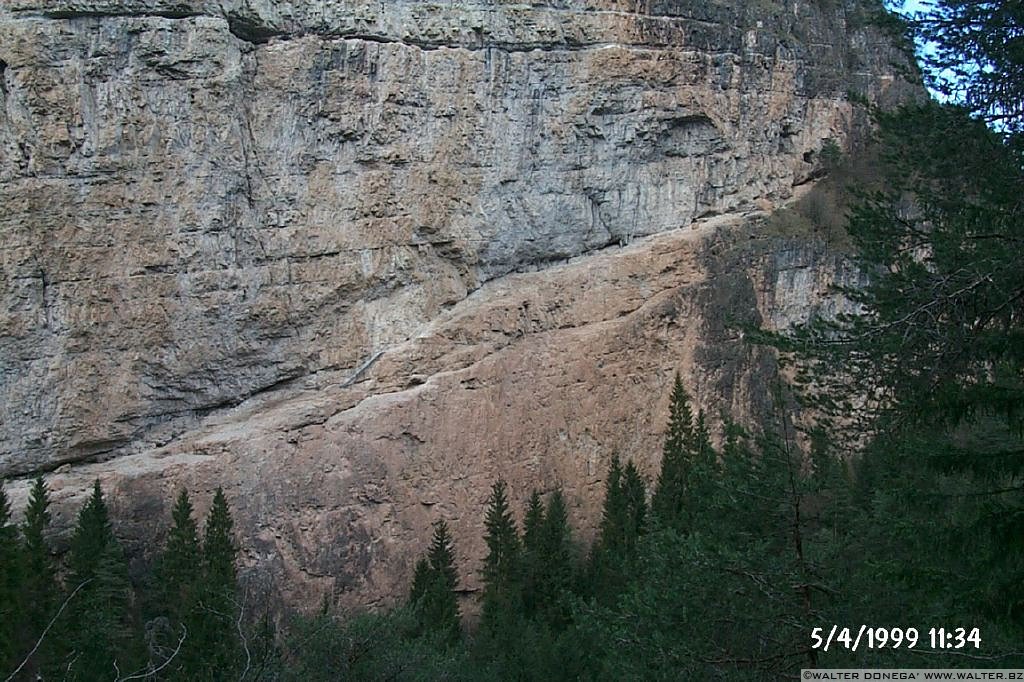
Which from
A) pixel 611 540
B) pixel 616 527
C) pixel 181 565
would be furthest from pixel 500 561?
pixel 181 565

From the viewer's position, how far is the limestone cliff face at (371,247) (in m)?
24.8

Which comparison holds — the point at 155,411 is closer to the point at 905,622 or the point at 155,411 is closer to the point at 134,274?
the point at 134,274

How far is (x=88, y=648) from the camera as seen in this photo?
59.4 feet

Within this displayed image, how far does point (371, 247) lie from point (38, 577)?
33.5 feet

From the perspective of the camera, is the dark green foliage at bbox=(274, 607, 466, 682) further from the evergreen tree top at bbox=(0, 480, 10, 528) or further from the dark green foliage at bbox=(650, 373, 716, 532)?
the evergreen tree top at bbox=(0, 480, 10, 528)

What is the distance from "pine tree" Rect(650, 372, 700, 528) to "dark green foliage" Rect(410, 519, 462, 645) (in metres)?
4.44

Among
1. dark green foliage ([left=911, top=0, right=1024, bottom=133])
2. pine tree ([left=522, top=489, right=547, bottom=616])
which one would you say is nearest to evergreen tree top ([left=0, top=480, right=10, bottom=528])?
pine tree ([left=522, top=489, right=547, bottom=616])

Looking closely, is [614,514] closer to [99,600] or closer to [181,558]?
[181,558]

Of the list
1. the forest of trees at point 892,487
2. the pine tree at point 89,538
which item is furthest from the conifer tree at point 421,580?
the forest of trees at point 892,487

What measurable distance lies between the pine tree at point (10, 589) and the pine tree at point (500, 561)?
8.24 meters

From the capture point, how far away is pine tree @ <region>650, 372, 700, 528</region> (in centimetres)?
2397

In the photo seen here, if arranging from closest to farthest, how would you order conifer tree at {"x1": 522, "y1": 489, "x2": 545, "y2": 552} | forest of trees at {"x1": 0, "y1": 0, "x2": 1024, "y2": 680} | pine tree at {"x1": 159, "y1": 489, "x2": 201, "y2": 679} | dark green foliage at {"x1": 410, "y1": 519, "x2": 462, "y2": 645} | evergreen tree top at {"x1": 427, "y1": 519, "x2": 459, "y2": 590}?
forest of trees at {"x1": 0, "y1": 0, "x2": 1024, "y2": 680} → dark green foliage at {"x1": 410, "y1": 519, "x2": 462, "y2": 645} → pine tree at {"x1": 159, "y1": 489, "x2": 201, "y2": 679} → evergreen tree top at {"x1": 427, "y1": 519, "x2": 459, "y2": 590} → conifer tree at {"x1": 522, "y1": 489, "x2": 545, "y2": 552}

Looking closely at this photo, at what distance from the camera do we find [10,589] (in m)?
20.4

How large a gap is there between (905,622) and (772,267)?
19087 millimetres
